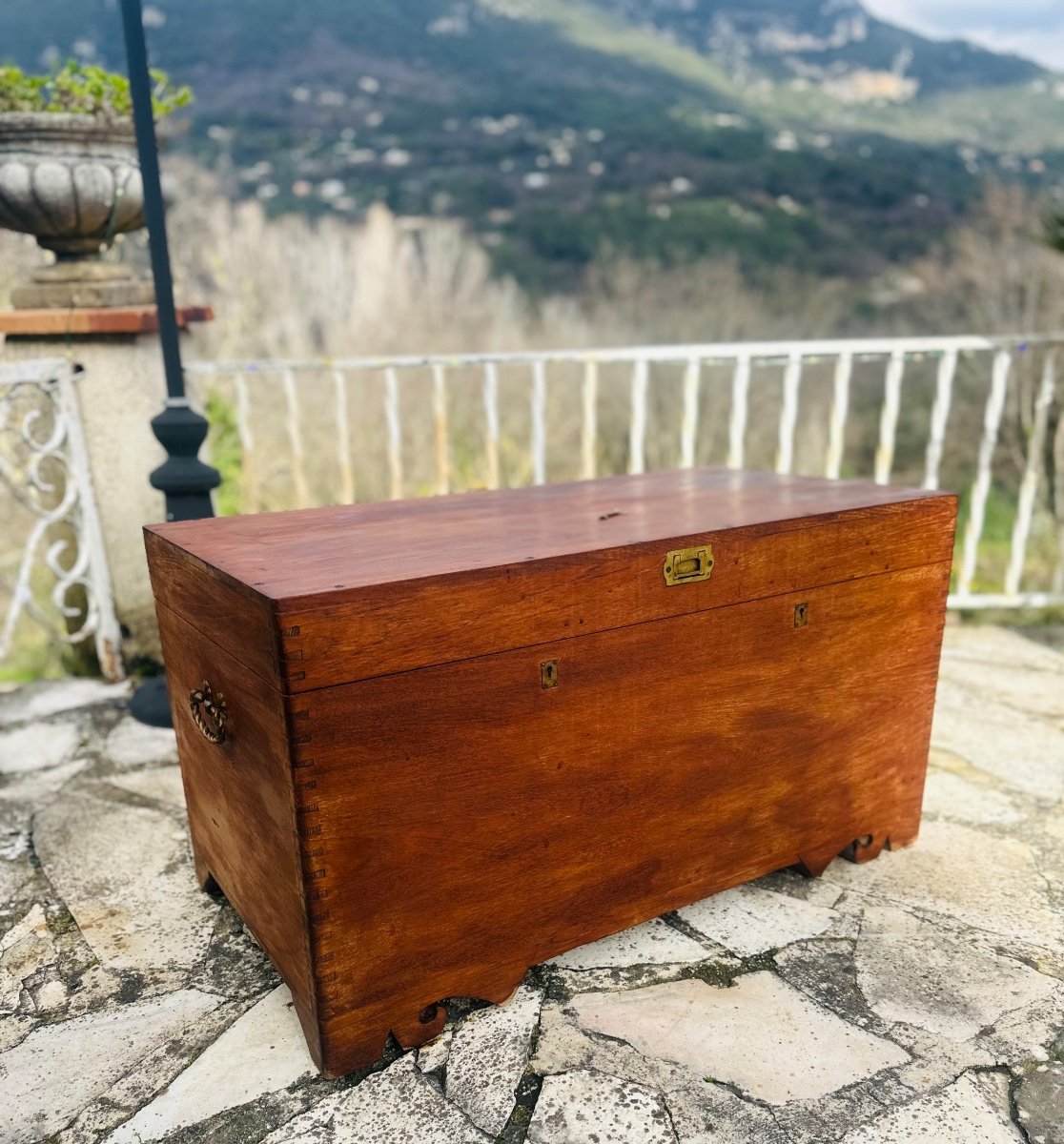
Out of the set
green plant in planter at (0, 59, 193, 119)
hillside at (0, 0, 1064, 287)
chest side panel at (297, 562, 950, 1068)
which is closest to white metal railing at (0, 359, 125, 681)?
green plant in planter at (0, 59, 193, 119)

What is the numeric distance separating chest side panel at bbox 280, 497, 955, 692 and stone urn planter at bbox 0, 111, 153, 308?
2.11m

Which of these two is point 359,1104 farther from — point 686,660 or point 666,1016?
point 686,660

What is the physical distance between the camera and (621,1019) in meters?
1.38

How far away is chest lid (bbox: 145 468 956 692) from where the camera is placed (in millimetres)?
1154

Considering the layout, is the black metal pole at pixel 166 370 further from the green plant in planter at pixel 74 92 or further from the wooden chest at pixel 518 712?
the wooden chest at pixel 518 712

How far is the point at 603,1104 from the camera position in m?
1.22

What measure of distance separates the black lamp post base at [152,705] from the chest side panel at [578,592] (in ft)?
4.95

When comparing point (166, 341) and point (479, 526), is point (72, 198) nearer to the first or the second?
point (166, 341)

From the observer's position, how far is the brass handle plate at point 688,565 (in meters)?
1.40

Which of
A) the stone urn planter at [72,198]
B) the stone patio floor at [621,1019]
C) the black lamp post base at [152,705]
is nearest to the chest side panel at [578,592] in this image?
the stone patio floor at [621,1019]

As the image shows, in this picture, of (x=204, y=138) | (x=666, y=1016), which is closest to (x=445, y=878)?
(x=666, y=1016)

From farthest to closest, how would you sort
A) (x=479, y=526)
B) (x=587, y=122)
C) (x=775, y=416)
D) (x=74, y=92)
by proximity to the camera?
(x=587, y=122)
(x=775, y=416)
(x=74, y=92)
(x=479, y=526)

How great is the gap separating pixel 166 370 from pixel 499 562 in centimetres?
140

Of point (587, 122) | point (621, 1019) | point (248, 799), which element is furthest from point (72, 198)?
point (587, 122)
